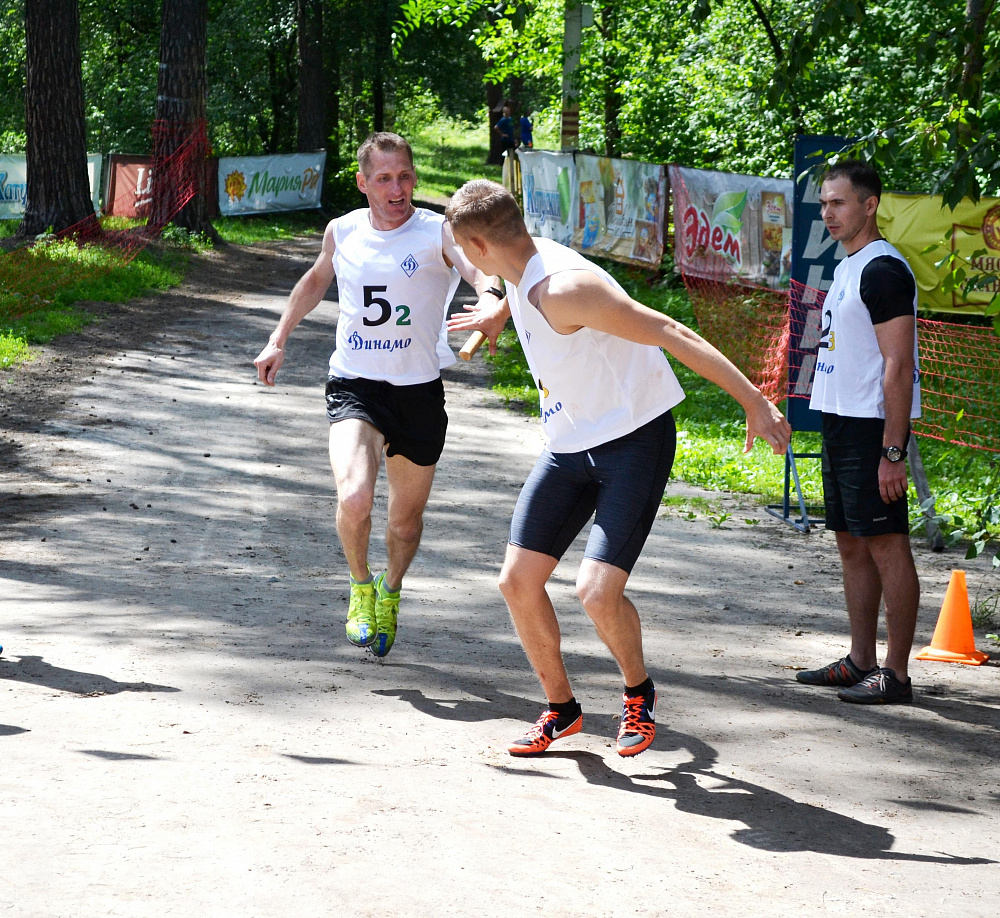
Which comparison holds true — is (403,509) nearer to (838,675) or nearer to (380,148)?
(380,148)

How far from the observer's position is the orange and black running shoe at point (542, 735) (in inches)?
175

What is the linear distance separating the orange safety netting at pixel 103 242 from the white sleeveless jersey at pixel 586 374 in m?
11.4

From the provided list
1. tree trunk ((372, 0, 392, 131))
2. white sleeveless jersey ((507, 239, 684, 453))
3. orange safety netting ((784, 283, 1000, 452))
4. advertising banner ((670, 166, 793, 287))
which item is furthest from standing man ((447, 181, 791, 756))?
tree trunk ((372, 0, 392, 131))

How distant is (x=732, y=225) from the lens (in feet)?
54.4

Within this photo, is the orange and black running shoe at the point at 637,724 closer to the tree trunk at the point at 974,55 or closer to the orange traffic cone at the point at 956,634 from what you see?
the orange traffic cone at the point at 956,634

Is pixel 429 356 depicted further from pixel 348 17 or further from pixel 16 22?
pixel 16 22

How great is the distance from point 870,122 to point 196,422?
33.2 ft

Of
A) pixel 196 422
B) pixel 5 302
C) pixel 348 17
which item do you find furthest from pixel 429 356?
pixel 348 17

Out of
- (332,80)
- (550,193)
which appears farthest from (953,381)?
(332,80)

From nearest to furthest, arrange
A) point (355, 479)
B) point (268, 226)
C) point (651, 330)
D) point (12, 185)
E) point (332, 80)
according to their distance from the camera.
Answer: point (651, 330)
point (355, 479)
point (12, 185)
point (268, 226)
point (332, 80)

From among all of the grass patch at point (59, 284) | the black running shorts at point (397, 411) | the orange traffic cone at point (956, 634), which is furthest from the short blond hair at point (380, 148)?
the grass patch at point (59, 284)

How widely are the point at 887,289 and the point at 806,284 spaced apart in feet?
11.3

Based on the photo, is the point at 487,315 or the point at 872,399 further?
the point at 872,399

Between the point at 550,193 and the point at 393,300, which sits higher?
the point at 550,193
